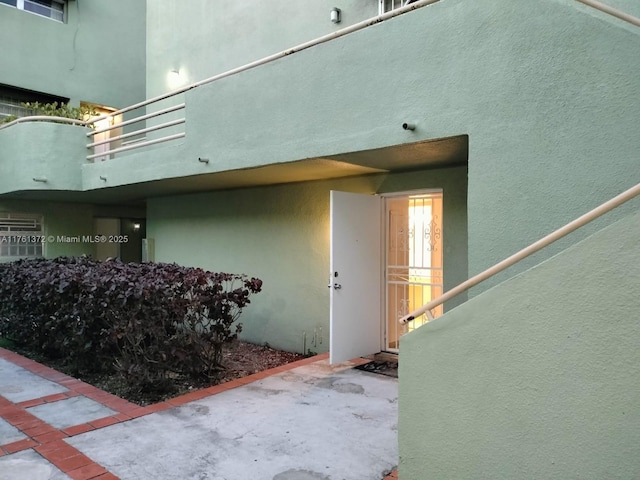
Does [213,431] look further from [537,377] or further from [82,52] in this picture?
[82,52]

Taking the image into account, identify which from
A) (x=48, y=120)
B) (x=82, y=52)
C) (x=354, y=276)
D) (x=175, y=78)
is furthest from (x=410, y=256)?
(x=82, y=52)

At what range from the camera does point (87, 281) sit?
593cm

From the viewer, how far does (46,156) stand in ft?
31.0

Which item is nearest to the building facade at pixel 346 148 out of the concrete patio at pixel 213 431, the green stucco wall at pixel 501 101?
the green stucco wall at pixel 501 101

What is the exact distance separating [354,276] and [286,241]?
6.11 feet

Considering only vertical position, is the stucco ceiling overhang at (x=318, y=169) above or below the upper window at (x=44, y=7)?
below

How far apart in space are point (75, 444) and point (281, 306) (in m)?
4.34

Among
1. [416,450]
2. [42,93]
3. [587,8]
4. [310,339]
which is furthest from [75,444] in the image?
[42,93]

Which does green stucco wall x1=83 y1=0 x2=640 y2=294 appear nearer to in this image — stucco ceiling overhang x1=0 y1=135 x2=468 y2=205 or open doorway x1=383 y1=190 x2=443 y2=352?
stucco ceiling overhang x1=0 y1=135 x2=468 y2=205

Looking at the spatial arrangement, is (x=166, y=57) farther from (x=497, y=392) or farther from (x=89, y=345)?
(x=497, y=392)

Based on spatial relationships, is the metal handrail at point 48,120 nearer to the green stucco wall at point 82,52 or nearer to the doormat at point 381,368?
the green stucco wall at point 82,52

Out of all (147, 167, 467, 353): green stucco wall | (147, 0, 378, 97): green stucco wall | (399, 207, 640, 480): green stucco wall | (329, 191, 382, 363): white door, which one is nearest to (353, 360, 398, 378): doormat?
(329, 191, 382, 363): white door

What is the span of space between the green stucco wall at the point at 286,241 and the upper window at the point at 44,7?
7488mm

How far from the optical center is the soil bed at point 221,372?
213 inches
